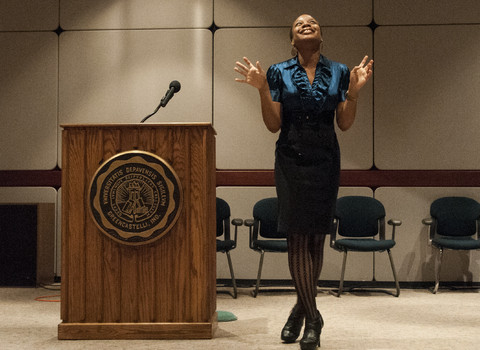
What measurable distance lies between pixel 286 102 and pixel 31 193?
4.17 meters

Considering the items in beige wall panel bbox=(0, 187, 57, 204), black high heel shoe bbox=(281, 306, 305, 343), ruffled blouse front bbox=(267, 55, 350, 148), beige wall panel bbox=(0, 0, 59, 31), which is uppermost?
beige wall panel bbox=(0, 0, 59, 31)

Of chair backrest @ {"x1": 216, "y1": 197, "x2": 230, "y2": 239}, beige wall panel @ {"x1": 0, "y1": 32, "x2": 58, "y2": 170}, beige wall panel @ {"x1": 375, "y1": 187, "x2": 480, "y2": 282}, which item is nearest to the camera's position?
chair backrest @ {"x1": 216, "y1": 197, "x2": 230, "y2": 239}

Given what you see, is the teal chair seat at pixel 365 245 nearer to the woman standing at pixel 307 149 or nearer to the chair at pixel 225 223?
the chair at pixel 225 223

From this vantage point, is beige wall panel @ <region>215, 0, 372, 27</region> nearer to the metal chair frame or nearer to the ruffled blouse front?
the metal chair frame

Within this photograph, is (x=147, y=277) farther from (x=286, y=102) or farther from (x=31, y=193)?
(x=31, y=193)

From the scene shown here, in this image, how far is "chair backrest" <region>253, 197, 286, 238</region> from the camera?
5574 millimetres

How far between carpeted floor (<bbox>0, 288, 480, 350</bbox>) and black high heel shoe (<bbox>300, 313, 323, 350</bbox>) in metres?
0.17

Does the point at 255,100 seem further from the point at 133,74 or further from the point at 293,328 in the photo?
the point at 293,328

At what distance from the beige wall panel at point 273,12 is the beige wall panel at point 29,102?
188 cm

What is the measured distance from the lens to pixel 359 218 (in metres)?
5.61

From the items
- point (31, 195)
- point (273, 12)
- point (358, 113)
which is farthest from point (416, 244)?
point (31, 195)

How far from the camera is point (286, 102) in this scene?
288 cm

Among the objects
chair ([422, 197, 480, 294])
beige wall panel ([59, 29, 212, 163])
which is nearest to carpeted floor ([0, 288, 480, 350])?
chair ([422, 197, 480, 294])

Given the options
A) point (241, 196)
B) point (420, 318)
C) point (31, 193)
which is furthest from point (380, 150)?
point (31, 193)
